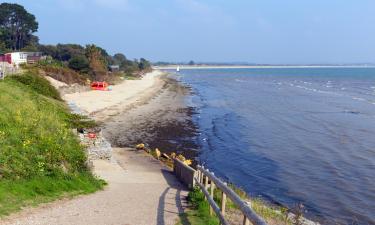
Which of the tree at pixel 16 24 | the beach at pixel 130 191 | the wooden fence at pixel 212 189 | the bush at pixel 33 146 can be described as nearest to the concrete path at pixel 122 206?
the beach at pixel 130 191

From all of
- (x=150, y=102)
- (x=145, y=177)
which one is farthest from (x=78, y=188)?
(x=150, y=102)

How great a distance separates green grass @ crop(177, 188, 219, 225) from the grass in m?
2.81

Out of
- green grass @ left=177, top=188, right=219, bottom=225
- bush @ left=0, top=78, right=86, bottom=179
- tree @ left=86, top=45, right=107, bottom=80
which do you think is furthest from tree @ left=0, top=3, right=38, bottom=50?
green grass @ left=177, top=188, right=219, bottom=225

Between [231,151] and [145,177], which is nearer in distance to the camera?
[145,177]

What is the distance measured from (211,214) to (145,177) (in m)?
7.04

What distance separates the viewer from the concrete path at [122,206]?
30.8ft

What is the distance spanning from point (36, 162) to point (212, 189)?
4.51 m

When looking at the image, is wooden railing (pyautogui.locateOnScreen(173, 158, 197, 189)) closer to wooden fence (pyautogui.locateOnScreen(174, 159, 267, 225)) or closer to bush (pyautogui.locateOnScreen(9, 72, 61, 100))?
wooden fence (pyautogui.locateOnScreen(174, 159, 267, 225))

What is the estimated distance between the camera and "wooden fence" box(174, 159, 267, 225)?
6.67 m

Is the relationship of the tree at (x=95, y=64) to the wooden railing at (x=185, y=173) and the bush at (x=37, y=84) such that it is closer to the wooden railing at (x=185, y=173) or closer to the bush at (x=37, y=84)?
the bush at (x=37, y=84)

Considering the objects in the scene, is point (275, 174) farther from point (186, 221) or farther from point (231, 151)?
point (186, 221)

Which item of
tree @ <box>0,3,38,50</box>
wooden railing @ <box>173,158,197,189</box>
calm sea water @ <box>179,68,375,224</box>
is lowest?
calm sea water @ <box>179,68,375,224</box>

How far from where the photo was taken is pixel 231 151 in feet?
99.3

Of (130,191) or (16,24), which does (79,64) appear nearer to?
(16,24)
